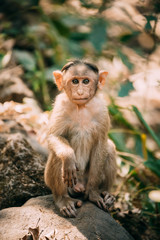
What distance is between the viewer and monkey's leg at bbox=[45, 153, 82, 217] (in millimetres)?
Answer: 4256

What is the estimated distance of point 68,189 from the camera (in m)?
4.62

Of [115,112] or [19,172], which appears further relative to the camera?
[115,112]

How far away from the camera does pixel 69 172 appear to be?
393cm

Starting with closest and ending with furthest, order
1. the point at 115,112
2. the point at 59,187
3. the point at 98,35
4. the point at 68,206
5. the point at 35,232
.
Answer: the point at 98,35
the point at 35,232
the point at 68,206
the point at 59,187
the point at 115,112

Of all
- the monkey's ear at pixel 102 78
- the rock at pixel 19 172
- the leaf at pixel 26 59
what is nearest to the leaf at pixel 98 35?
the monkey's ear at pixel 102 78

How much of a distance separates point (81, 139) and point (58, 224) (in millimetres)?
1300

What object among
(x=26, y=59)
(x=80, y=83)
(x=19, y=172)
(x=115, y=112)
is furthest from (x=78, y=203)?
(x=26, y=59)


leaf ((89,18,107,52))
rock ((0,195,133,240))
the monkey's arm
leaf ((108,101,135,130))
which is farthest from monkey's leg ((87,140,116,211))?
leaf ((108,101,135,130))

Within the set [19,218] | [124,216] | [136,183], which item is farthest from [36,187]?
[136,183]

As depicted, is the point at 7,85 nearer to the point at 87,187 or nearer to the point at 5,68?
the point at 5,68

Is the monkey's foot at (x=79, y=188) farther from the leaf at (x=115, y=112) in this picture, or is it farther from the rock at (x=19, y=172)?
the leaf at (x=115, y=112)

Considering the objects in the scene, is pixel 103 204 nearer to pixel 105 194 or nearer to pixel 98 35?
pixel 105 194

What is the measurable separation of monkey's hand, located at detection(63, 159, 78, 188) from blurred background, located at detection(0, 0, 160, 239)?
1412mm

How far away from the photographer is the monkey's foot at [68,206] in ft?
13.7
